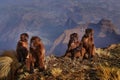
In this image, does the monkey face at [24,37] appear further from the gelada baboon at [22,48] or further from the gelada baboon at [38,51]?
the gelada baboon at [38,51]

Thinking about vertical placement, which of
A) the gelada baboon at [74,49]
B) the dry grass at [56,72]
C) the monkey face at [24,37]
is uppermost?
the monkey face at [24,37]

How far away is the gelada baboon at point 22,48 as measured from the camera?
63.6 ft

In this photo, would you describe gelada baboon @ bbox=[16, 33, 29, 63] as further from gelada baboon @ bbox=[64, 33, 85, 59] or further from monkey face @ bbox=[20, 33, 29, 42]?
gelada baboon @ bbox=[64, 33, 85, 59]

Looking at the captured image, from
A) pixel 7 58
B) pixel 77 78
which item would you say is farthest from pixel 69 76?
pixel 7 58

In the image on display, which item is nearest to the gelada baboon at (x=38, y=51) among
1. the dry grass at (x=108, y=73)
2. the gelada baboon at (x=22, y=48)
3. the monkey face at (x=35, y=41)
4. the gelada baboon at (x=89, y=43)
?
the monkey face at (x=35, y=41)

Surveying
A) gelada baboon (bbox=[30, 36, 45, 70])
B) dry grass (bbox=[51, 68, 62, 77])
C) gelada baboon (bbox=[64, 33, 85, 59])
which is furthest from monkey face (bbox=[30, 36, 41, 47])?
gelada baboon (bbox=[64, 33, 85, 59])

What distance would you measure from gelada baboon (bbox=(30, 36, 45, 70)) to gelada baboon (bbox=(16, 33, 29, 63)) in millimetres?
1141

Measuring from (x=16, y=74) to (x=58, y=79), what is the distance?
7.48ft

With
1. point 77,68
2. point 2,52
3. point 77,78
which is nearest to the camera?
point 77,78

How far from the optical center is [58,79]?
17484 mm

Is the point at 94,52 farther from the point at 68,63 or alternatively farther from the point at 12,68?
the point at 12,68

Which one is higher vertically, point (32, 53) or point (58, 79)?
point (32, 53)

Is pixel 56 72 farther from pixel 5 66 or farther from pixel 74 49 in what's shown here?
pixel 74 49

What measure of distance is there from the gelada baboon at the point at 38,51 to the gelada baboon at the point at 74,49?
112 inches
